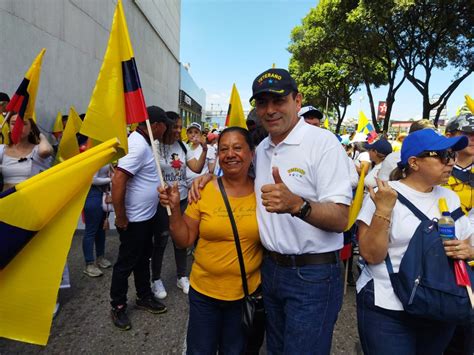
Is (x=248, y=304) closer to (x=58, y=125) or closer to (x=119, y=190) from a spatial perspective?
(x=119, y=190)

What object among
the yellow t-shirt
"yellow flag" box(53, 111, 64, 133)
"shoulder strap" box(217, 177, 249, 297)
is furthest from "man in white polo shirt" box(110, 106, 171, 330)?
"yellow flag" box(53, 111, 64, 133)

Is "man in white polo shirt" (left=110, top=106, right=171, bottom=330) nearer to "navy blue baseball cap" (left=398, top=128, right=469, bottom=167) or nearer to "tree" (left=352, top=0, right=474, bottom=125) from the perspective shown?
"navy blue baseball cap" (left=398, top=128, right=469, bottom=167)

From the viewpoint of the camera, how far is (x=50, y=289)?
169 cm

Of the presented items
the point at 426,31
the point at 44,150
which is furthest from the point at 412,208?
the point at 426,31

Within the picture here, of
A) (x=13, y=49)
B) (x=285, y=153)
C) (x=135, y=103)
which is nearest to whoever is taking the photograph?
(x=285, y=153)

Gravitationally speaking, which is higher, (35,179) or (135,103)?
(135,103)

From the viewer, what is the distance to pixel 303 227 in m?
1.76

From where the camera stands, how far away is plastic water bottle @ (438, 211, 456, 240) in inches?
64.9

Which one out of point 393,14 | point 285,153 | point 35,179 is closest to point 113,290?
point 35,179

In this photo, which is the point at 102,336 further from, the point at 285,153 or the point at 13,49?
the point at 13,49

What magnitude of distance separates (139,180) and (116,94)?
3.59ft

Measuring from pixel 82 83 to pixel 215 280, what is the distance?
913 centimetres

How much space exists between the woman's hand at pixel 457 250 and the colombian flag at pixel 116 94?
1901mm

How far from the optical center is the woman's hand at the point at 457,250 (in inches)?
63.4
